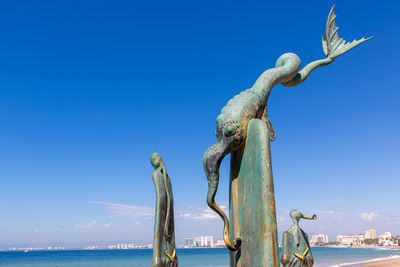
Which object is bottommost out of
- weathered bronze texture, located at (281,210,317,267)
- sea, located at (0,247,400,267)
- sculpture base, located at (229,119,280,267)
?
sea, located at (0,247,400,267)

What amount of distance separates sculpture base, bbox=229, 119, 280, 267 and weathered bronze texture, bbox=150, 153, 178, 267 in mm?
3412

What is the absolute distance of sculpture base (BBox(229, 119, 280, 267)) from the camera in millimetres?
3260

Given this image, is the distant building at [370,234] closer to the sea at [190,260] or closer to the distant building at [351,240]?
the distant building at [351,240]

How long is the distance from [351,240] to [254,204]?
193m

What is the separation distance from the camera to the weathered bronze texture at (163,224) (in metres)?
6.78

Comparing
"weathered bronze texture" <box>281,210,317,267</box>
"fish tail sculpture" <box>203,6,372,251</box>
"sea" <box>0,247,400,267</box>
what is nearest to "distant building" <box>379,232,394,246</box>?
"sea" <box>0,247,400,267</box>

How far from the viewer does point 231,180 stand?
3740mm

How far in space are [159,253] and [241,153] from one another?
3.88 m

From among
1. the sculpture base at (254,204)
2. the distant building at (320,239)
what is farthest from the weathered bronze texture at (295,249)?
the distant building at (320,239)

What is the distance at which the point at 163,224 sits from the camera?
686cm

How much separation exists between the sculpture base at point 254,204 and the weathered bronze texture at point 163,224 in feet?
11.2

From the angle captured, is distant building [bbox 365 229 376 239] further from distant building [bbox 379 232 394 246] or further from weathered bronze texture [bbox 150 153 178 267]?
weathered bronze texture [bbox 150 153 178 267]

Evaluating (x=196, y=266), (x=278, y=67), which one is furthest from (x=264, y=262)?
(x=196, y=266)

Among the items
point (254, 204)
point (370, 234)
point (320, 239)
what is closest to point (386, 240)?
point (370, 234)
